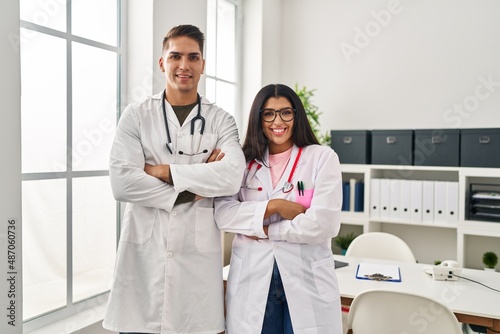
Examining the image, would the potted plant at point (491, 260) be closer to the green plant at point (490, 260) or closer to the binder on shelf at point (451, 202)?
the green plant at point (490, 260)

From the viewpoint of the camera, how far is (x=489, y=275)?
2.54m

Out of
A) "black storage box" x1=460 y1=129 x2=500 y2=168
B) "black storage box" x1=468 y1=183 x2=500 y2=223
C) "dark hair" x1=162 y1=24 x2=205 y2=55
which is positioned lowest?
"black storage box" x1=468 y1=183 x2=500 y2=223

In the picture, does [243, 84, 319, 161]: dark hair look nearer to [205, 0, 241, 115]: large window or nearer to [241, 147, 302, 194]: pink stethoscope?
[241, 147, 302, 194]: pink stethoscope

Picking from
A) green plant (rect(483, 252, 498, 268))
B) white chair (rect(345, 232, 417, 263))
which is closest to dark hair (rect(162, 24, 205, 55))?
white chair (rect(345, 232, 417, 263))

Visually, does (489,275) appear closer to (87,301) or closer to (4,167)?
(87,301)

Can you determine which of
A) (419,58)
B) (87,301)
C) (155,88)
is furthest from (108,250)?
(419,58)

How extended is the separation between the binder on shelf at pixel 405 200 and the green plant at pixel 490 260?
0.64 meters

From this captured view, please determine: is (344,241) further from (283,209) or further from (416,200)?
(283,209)

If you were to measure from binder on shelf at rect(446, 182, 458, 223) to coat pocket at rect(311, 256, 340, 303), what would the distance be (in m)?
2.23

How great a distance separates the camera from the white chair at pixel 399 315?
1811mm

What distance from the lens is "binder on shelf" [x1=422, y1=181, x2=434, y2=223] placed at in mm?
3619

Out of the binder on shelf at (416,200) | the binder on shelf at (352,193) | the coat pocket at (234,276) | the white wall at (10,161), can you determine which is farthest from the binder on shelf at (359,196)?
the white wall at (10,161)

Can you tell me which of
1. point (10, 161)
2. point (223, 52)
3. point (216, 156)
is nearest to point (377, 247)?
point (216, 156)

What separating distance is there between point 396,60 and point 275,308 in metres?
3.07
